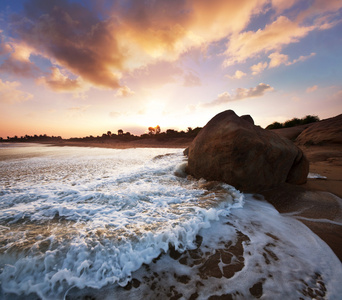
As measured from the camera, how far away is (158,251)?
1438 mm

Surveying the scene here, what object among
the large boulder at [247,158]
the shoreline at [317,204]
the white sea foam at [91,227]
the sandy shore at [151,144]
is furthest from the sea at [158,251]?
the sandy shore at [151,144]

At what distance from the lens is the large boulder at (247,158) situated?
2.90 m

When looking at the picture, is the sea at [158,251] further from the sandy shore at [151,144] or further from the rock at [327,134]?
the sandy shore at [151,144]

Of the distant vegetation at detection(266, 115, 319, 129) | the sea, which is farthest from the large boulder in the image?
the distant vegetation at detection(266, 115, 319, 129)

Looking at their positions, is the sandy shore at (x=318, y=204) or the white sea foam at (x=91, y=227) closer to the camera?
the white sea foam at (x=91, y=227)

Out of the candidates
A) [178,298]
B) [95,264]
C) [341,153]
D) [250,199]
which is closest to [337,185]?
[250,199]

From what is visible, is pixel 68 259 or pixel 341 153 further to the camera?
pixel 341 153

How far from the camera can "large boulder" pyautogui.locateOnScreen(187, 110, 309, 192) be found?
290cm

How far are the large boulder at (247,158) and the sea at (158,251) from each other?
2.08 ft

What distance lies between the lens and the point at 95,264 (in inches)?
49.3

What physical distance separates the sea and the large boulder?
2.08ft

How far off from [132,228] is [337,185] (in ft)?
14.2

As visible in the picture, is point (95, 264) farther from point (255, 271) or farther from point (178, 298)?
point (255, 271)

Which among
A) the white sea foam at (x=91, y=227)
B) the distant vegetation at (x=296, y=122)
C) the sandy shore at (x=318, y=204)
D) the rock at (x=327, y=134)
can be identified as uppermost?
the distant vegetation at (x=296, y=122)
